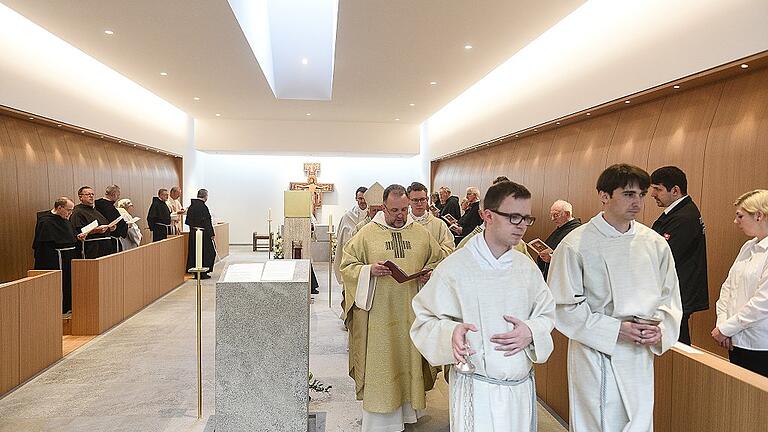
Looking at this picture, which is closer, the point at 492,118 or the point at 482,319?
the point at 482,319

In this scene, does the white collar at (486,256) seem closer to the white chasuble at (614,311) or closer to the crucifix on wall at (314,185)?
the white chasuble at (614,311)

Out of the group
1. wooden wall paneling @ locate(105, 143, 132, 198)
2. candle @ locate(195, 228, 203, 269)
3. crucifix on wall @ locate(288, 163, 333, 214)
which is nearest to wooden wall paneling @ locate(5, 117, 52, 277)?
wooden wall paneling @ locate(105, 143, 132, 198)

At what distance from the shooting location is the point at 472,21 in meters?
6.36

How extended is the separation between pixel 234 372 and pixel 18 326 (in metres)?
3.05

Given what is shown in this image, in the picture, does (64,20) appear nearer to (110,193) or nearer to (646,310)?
(110,193)

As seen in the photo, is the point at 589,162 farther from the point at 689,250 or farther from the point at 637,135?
the point at 689,250

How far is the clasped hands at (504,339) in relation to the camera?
83.7 inches

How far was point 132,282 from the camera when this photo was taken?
7.69m

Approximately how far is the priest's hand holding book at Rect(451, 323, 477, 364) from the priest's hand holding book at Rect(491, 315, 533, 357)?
0.12 m

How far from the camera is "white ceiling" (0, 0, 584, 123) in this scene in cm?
594

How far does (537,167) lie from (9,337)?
717cm

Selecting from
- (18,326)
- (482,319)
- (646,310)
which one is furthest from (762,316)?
(18,326)

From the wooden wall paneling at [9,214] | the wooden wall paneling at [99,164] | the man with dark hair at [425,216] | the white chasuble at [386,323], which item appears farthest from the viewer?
the wooden wall paneling at [99,164]

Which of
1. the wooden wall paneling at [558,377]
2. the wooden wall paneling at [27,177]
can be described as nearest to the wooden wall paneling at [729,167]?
the wooden wall paneling at [558,377]
